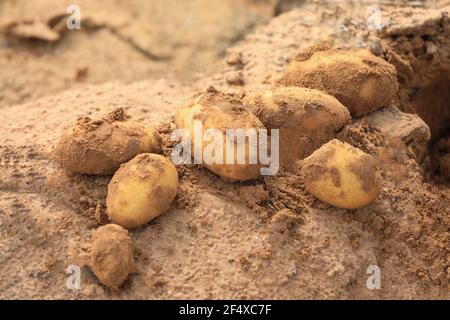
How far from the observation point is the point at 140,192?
180cm

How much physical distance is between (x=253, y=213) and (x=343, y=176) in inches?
10.7

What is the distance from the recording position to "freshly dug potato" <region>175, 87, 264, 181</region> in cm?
187

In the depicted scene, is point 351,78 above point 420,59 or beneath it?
above

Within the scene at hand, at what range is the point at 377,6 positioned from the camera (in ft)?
9.05

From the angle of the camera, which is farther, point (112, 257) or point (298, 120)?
point (298, 120)

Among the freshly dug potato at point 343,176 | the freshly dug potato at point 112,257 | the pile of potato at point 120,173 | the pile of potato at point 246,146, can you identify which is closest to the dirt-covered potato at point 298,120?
the pile of potato at point 246,146

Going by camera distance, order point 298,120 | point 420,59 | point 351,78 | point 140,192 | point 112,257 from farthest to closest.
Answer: point 420,59 → point 351,78 → point 298,120 → point 140,192 → point 112,257

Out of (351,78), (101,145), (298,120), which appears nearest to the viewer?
(101,145)

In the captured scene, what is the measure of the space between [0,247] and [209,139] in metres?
0.65

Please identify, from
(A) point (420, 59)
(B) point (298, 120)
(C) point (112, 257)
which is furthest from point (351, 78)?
(C) point (112, 257)

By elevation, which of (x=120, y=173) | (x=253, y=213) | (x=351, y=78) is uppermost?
(x=351, y=78)

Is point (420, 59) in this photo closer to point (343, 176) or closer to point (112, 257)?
point (343, 176)

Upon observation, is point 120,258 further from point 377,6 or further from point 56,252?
point 377,6
